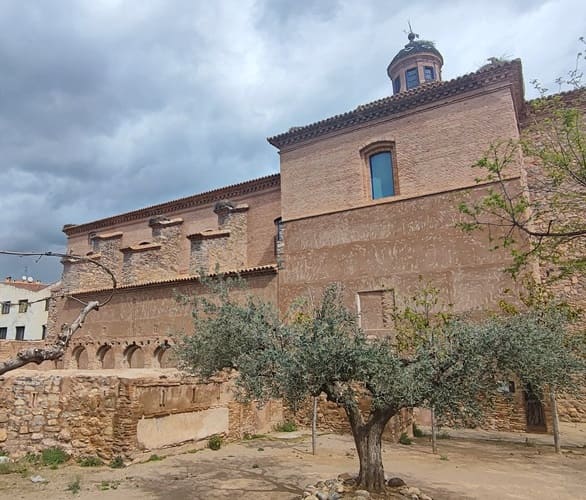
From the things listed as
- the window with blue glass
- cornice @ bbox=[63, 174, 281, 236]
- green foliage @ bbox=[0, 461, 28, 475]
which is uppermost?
cornice @ bbox=[63, 174, 281, 236]

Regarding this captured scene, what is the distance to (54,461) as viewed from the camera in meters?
8.68

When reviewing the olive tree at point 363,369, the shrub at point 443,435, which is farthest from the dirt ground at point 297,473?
the olive tree at point 363,369

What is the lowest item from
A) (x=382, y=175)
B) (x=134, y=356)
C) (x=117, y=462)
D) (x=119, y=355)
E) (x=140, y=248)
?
(x=117, y=462)

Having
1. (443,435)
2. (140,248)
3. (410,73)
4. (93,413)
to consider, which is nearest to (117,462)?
(93,413)

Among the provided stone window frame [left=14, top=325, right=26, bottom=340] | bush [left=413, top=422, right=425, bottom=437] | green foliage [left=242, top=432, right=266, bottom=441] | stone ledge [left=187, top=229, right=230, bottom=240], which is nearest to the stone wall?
green foliage [left=242, top=432, right=266, bottom=441]

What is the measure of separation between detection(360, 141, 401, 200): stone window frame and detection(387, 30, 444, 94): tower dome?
12.1m

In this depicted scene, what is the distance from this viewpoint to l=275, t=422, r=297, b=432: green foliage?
1332 cm

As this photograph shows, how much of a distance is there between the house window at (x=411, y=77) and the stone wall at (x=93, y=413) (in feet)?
77.4

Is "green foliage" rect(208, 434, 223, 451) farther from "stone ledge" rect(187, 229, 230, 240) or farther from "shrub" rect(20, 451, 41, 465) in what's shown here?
"stone ledge" rect(187, 229, 230, 240)

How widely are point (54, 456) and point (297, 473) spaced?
16.1 ft

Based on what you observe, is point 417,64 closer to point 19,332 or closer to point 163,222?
point 163,222

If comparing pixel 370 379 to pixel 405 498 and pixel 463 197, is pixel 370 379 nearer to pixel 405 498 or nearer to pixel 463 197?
pixel 405 498

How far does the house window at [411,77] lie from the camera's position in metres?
26.9

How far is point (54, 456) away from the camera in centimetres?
878
